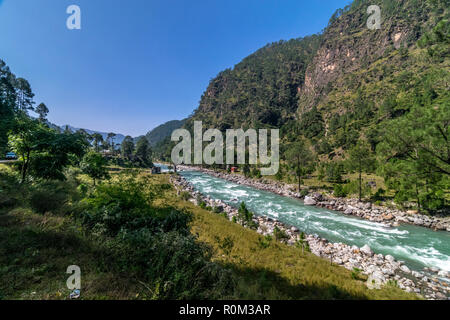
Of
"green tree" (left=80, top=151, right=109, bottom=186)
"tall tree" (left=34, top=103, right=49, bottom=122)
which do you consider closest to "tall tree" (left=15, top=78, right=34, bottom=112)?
"tall tree" (left=34, top=103, right=49, bottom=122)

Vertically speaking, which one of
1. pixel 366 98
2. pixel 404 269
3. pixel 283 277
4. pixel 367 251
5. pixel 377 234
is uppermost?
pixel 366 98

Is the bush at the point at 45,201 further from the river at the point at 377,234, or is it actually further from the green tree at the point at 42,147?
the river at the point at 377,234

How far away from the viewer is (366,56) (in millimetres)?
90625

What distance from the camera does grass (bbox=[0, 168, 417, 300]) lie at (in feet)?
11.7

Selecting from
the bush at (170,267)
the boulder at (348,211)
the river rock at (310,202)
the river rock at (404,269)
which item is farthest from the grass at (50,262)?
the river rock at (310,202)

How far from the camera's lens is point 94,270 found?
4.16m

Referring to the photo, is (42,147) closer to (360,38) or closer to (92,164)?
(92,164)

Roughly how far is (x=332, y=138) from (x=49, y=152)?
71479 millimetres

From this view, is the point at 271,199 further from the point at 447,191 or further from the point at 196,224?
the point at 447,191

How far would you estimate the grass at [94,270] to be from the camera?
11.7ft

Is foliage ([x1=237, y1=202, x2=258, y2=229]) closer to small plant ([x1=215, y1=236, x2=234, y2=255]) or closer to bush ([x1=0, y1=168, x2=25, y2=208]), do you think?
small plant ([x1=215, y1=236, x2=234, y2=255])

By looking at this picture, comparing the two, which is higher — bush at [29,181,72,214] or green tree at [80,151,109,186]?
green tree at [80,151,109,186]

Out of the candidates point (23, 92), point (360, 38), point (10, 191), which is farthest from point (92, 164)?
point (360, 38)
